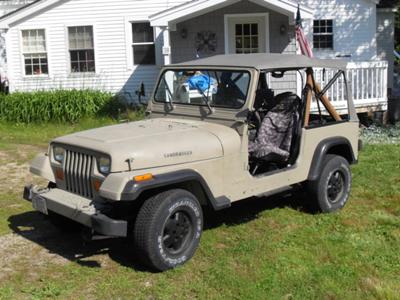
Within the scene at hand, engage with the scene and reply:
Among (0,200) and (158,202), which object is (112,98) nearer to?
(0,200)

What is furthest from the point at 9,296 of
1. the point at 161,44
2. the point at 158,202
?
the point at 161,44

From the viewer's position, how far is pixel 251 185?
5.46 meters

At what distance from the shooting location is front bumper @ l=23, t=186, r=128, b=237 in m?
4.49

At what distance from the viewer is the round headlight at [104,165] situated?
183 inches

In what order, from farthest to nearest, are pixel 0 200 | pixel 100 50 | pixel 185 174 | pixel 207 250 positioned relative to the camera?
pixel 100 50
pixel 0 200
pixel 207 250
pixel 185 174

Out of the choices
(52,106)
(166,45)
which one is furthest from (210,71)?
(52,106)

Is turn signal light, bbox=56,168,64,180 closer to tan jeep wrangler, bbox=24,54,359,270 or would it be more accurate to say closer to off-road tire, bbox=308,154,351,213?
tan jeep wrangler, bbox=24,54,359,270

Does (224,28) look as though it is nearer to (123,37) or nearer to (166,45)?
(166,45)

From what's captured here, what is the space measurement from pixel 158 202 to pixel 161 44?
1127 centimetres

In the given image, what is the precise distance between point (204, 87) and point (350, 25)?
1221cm

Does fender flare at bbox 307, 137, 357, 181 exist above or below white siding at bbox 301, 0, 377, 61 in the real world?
below

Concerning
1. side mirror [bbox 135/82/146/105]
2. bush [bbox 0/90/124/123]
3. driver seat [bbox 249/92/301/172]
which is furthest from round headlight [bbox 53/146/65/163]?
side mirror [bbox 135/82/146/105]

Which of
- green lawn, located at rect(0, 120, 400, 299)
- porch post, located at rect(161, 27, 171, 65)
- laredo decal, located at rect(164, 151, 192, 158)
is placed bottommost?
green lawn, located at rect(0, 120, 400, 299)

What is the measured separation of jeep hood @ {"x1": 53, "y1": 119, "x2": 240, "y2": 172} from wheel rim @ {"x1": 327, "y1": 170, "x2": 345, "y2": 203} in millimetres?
1594
